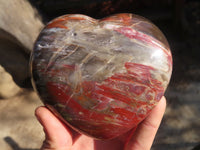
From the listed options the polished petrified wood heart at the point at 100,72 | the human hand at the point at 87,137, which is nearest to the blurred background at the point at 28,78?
the human hand at the point at 87,137

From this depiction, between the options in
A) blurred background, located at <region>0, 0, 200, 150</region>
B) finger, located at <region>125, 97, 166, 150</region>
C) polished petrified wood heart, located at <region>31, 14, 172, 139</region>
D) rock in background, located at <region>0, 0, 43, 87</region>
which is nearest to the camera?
polished petrified wood heart, located at <region>31, 14, 172, 139</region>

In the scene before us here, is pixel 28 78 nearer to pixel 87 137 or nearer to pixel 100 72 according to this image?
pixel 87 137

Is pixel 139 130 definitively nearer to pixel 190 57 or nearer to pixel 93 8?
pixel 190 57

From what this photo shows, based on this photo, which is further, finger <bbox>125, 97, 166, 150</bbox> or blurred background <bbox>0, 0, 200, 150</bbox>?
blurred background <bbox>0, 0, 200, 150</bbox>

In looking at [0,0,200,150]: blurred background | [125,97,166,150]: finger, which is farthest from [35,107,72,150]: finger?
[0,0,200,150]: blurred background

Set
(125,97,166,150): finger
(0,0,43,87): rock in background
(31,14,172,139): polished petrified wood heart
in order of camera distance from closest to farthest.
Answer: (31,14,172,139): polished petrified wood heart < (125,97,166,150): finger < (0,0,43,87): rock in background

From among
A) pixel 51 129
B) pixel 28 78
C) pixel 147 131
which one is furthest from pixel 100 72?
pixel 28 78

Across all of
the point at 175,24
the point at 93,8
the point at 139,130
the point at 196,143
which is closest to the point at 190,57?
Result: the point at 175,24

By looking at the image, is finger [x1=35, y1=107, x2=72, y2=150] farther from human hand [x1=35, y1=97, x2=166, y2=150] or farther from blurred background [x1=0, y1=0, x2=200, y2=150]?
blurred background [x1=0, y1=0, x2=200, y2=150]
